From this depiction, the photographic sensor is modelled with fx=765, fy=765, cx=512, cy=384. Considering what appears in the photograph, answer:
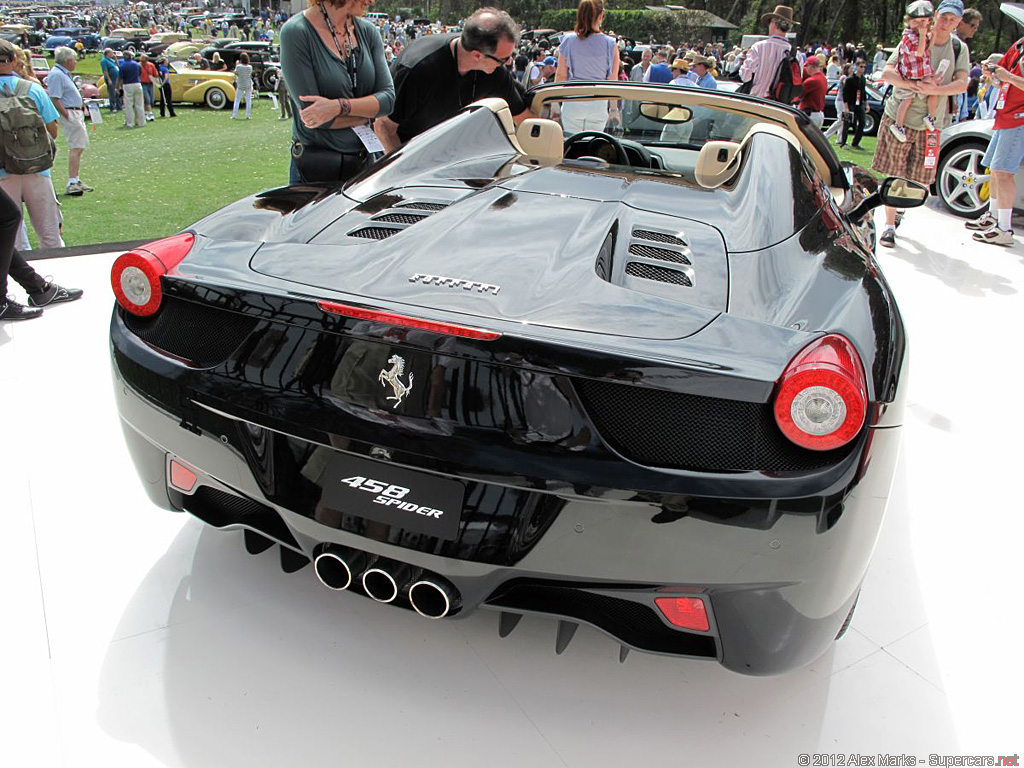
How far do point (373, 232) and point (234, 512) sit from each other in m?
0.78

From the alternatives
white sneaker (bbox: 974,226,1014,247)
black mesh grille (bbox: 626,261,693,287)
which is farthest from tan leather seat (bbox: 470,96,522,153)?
white sneaker (bbox: 974,226,1014,247)

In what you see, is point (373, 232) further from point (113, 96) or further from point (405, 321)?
point (113, 96)

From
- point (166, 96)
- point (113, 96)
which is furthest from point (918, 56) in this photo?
point (113, 96)

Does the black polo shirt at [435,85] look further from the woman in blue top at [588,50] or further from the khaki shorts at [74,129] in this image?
the khaki shorts at [74,129]

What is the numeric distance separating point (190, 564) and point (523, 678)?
3.40ft

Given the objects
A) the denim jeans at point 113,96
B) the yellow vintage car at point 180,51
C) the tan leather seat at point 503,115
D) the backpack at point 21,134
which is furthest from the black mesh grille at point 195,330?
the yellow vintage car at point 180,51

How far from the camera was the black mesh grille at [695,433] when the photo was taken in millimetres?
1417

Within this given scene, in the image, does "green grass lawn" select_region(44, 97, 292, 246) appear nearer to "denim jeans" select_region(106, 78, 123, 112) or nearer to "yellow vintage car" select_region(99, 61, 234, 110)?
"denim jeans" select_region(106, 78, 123, 112)

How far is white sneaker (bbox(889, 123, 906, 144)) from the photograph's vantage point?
6160mm

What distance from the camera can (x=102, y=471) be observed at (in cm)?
266

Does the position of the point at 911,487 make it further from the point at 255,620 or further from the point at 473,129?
the point at 255,620

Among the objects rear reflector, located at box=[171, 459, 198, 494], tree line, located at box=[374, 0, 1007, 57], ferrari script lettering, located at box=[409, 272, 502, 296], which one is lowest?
rear reflector, located at box=[171, 459, 198, 494]

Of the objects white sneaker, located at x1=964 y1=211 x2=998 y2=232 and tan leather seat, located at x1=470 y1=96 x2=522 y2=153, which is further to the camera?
white sneaker, located at x1=964 y1=211 x2=998 y2=232

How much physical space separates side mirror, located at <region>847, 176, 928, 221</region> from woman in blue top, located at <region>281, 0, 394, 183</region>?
2.13 metres
